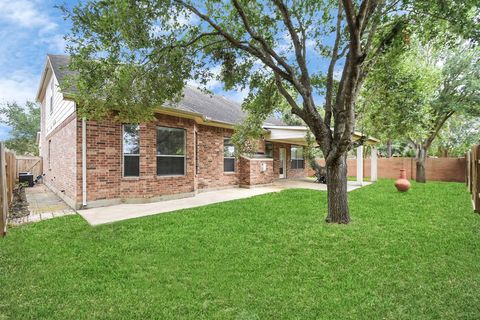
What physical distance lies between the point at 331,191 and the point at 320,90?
12.6 ft

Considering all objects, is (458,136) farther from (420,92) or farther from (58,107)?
(58,107)

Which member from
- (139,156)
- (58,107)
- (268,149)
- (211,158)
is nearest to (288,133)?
(268,149)

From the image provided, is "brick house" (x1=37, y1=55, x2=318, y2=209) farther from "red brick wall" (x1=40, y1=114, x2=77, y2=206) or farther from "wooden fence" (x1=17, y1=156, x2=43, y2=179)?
"wooden fence" (x1=17, y1=156, x2=43, y2=179)

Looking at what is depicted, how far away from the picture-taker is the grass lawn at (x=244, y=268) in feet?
9.04

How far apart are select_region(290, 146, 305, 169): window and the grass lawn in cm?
1174

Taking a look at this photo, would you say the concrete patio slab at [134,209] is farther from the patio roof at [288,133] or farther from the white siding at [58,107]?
the patio roof at [288,133]

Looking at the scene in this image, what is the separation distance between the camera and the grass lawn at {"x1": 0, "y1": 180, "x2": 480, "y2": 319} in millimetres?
2756

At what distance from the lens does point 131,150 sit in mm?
8500

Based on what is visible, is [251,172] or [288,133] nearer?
[251,172]

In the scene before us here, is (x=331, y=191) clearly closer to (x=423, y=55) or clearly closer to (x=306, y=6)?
(x=306, y=6)

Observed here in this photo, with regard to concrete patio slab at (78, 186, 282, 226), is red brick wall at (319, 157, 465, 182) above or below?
above

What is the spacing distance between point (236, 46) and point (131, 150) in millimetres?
4792

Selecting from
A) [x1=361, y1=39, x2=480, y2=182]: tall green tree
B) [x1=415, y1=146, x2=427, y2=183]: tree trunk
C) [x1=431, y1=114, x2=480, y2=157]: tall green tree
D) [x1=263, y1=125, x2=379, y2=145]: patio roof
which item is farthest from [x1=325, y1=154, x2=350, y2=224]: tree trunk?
[x1=431, y1=114, x2=480, y2=157]: tall green tree

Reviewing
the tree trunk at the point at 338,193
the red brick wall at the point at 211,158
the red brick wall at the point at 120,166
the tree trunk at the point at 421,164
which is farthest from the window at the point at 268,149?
the tree trunk at the point at 338,193
